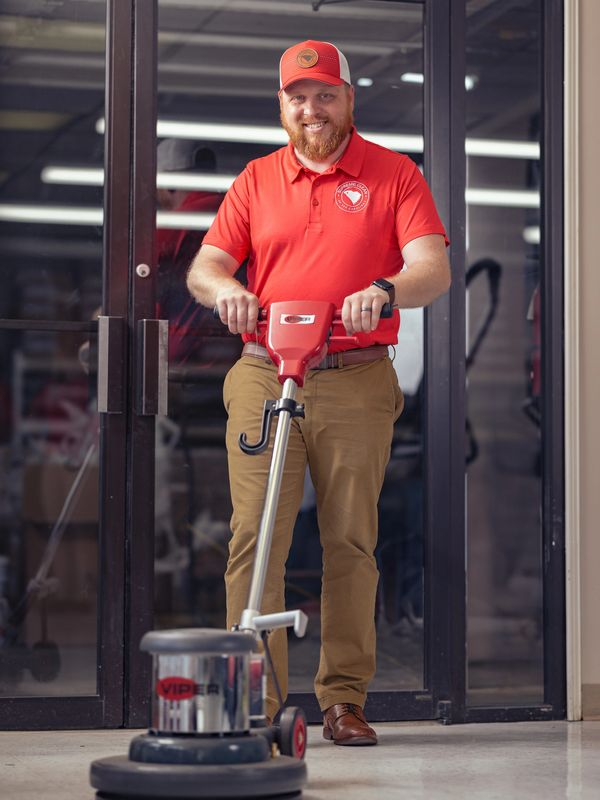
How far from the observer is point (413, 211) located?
114 inches

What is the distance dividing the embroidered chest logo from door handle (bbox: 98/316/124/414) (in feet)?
2.20

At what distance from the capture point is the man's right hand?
2.49 meters

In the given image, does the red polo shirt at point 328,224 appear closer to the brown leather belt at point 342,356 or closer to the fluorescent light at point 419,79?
the brown leather belt at point 342,356

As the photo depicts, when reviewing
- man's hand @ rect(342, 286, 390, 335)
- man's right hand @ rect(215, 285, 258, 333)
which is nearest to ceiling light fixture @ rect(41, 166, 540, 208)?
man's right hand @ rect(215, 285, 258, 333)

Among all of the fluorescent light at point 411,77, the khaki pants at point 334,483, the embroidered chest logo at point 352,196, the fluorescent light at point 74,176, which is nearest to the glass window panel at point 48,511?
the fluorescent light at point 74,176

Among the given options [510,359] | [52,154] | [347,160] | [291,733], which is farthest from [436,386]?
[291,733]

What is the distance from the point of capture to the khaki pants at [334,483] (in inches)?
112

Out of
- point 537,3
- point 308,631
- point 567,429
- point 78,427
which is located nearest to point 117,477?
point 78,427

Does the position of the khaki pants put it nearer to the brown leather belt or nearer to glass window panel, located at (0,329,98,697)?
the brown leather belt

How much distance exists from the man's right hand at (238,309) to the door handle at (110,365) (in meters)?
0.71

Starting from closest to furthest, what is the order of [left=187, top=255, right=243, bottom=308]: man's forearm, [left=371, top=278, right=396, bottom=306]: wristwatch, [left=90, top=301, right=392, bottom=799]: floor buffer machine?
[left=90, top=301, right=392, bottom=799]: floor buffer machine < [left=371, top=278, right=396, bottom=306]: wristwatch < [left=187, top=255, right=243, bottom=308]: man's forearm

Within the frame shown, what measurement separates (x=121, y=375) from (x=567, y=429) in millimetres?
1205

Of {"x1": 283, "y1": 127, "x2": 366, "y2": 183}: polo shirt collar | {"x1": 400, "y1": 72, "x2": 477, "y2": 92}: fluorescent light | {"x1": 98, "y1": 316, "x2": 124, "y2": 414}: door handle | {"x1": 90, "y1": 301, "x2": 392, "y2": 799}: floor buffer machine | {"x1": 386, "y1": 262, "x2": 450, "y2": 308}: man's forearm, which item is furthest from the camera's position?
{"x1": 400, "y1": 72, "x2": 477, "y2": 92}: fluorescent light

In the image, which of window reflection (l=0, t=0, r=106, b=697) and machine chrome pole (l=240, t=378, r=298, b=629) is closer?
machine chrome pole (l=240, t=378, r=298, b=629)
